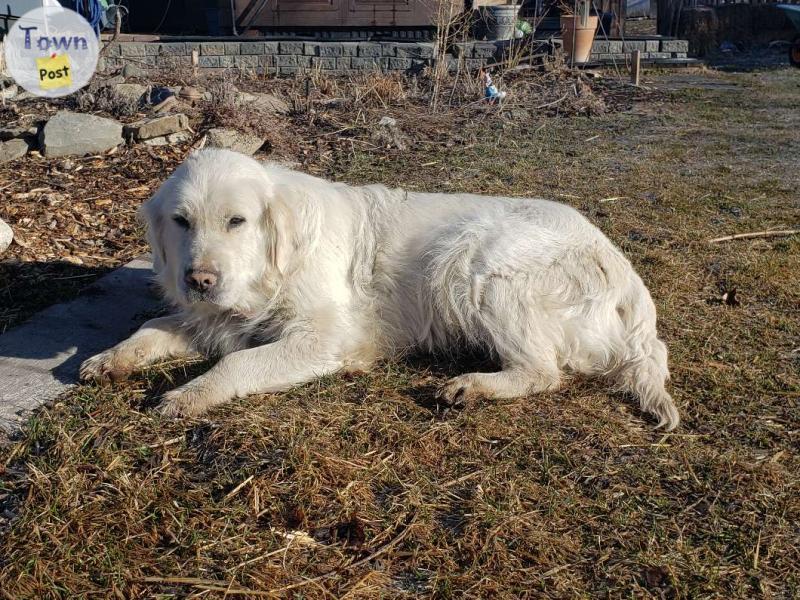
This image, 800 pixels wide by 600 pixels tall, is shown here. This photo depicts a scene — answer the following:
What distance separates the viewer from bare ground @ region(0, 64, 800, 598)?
105 inches

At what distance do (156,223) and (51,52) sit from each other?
905 cm

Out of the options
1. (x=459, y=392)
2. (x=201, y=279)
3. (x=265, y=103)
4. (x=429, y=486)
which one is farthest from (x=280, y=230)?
(x=265, y=103)

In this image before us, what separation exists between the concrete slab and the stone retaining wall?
33.8ft

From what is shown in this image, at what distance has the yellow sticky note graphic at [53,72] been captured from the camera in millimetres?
10438

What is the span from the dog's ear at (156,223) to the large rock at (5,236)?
1.85 meters

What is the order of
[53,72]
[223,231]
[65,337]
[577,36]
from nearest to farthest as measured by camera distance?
[223,231], [65,337], [53,72], [577,36]

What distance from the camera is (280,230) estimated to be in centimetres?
402

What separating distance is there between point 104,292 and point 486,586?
11.3 feet

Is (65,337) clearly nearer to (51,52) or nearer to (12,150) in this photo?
(12,150)

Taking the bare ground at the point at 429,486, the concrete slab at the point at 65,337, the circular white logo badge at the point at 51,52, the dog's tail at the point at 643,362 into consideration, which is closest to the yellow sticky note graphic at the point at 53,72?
the circular white logo badge at the point at 51,52

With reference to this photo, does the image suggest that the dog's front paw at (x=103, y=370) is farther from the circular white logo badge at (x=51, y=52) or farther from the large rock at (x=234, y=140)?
the circular white logo badge at (x=51, y=52)

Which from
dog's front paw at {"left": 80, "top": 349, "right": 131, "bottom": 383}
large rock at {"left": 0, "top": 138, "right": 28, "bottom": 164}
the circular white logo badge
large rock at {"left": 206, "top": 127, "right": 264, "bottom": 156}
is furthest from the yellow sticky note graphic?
dog's front paw at {"left": 80, "top": 349, "right": 131, "bottom": 383}

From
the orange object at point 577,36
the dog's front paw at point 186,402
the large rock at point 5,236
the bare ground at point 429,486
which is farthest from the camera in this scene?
the orange object at point 577,36

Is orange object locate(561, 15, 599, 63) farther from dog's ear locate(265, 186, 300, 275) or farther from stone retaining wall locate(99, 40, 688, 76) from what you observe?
dog's ear locate(265, 186, 300, 275)
